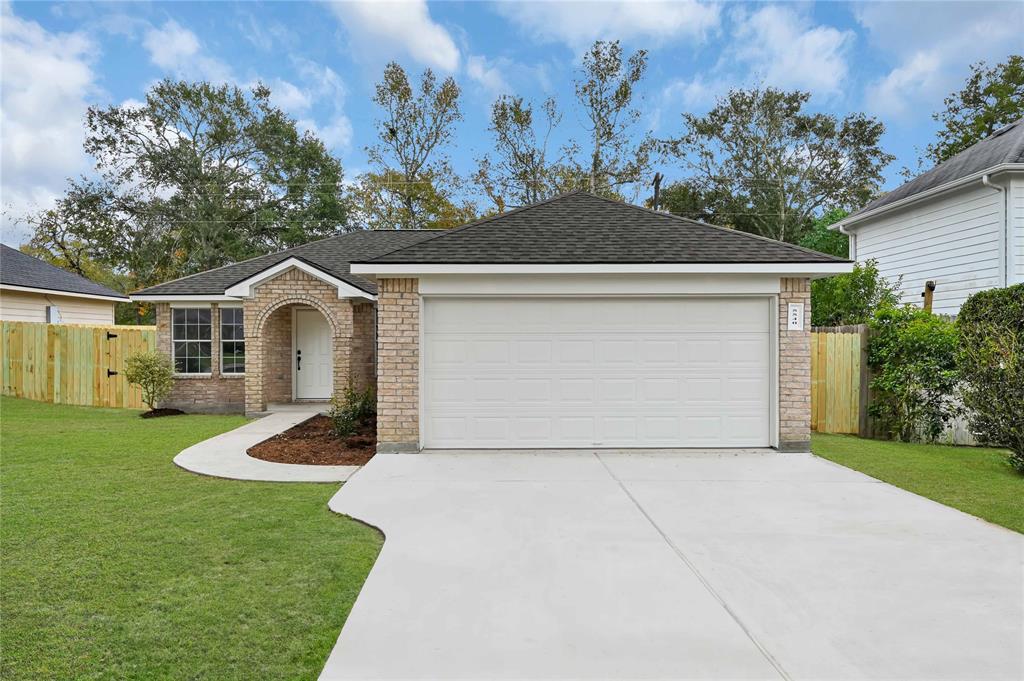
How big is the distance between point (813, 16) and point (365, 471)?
49.7 ft

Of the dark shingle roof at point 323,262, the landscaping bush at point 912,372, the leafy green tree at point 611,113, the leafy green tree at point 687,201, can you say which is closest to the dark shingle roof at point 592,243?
the landscaping bush at point 912,372

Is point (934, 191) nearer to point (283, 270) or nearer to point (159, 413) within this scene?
point (283, 270)

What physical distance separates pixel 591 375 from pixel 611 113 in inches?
728

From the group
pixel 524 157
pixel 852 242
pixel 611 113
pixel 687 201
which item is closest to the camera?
pixel 852 242

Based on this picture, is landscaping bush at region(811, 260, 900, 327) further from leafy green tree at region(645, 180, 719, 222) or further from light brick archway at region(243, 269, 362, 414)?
leafy green tree at region(645, 180, 719, 222)

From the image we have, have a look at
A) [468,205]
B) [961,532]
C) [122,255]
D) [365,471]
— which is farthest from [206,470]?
[122,255]

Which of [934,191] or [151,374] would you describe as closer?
[151,374]

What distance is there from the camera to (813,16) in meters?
13.7

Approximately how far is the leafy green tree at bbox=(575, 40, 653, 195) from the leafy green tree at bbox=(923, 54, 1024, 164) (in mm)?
12417

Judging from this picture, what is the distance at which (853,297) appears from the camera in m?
13.6

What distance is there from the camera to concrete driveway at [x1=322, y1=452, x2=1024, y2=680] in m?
2.88

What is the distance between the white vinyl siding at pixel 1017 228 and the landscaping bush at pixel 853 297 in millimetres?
2391

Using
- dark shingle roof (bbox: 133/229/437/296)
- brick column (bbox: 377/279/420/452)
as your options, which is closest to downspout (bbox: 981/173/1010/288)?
dark shingle roof (bbox: 133/229/437/296)

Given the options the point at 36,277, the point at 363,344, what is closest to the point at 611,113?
the point at 363,344
